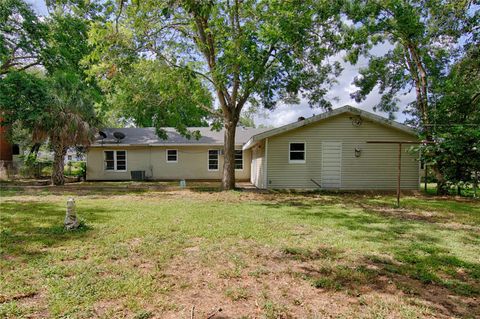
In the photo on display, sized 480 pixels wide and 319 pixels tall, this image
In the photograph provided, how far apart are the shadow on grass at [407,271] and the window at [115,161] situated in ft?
53.5

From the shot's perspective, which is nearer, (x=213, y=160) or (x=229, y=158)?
(x=229, y=158)

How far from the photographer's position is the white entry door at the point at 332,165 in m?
14.3

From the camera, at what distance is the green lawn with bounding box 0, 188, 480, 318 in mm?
3123

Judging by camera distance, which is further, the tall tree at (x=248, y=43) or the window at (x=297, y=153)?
the window at (x=297, y=153)

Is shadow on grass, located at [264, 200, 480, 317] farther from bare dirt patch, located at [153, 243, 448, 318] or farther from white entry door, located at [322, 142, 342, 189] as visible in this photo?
white entry door, located at [322, 142, 342, 189]

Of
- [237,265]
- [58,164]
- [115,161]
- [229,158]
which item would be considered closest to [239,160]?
[229,158]

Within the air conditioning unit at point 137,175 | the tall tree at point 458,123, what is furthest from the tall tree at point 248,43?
the air conditioning unit at point 137,175

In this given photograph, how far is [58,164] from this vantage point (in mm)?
15070

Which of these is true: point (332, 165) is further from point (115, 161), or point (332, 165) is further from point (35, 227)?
point (115, 161)

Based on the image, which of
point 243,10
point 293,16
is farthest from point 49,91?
point 293,16

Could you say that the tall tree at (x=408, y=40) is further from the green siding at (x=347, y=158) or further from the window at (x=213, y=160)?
the window at (x=213, y=160)

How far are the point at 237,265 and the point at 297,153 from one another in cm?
1066

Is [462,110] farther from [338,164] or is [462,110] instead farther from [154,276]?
[154,276]

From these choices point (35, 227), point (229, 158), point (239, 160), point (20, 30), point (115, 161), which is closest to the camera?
point (35, 227)
